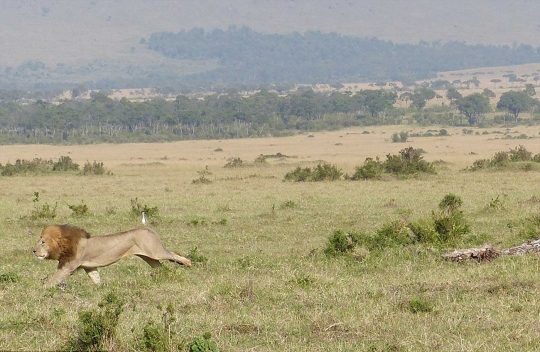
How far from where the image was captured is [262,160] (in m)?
36.7

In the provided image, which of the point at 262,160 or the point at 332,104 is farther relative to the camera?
the point at 332,104

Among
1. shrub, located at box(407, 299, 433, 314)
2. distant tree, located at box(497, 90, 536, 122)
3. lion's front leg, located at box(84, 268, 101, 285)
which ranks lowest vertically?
distant tree, located at box(497, 90, 536, 122)

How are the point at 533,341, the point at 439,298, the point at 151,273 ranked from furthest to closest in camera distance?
1. the point at 151,273
2. the point at 439,298
3. the point at 533,341

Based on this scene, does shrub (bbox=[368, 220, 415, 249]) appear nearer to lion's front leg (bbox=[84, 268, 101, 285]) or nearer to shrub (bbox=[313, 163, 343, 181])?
lion's front leg (bbox=[84, 268, 101, 285])

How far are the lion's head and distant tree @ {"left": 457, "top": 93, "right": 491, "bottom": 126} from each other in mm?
80974

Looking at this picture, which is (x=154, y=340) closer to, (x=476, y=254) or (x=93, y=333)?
(x=93, y=333)

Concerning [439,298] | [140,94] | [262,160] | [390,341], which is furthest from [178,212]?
[140,94]

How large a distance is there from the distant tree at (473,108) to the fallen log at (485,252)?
256 feet

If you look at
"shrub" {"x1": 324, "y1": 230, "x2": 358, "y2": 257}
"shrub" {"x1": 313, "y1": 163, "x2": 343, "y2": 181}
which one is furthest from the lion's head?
"shrub" {"x1": 313, "y1": 163, "x2": 343, "y2": 181}

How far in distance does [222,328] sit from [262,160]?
30052mm

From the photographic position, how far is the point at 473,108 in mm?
87188

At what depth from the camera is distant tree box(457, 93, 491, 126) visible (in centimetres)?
8719

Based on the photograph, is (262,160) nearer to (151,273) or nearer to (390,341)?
(151,273)

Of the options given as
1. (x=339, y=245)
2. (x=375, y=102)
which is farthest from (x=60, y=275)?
(x=375, y=102)
